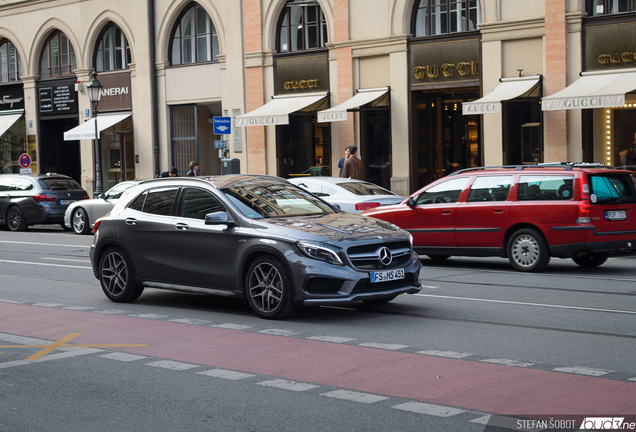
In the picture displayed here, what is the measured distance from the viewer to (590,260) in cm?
1404

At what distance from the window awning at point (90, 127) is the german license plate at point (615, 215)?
75.0 feet

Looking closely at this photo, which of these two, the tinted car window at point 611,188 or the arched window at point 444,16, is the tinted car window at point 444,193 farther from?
the arched window at point 444,16

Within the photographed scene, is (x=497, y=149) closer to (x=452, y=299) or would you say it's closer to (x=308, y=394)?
(x=452, y=299)

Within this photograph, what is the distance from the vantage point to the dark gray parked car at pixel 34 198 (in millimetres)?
24906

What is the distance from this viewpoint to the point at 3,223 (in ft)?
84.6

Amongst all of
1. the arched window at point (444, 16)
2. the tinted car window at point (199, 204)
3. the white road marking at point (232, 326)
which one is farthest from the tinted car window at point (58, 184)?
the white road marking at point (232, 326)

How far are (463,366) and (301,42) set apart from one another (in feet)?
73.2

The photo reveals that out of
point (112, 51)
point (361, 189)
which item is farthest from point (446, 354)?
point (112, 51)

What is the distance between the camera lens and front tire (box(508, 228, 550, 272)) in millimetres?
13141

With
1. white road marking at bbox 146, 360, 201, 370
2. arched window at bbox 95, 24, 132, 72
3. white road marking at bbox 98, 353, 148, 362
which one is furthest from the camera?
arched window at bbox 95, 24, 132, 72

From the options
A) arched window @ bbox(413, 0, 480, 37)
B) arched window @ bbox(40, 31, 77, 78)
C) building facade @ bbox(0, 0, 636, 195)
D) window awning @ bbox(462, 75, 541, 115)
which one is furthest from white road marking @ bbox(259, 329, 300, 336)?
arched window @ bbox(40, 31, 77, 78)

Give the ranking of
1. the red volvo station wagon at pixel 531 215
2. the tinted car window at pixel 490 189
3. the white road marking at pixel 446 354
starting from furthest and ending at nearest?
1. the tinted car window at pixel 490 189
2. the red volvo station wagon at pixel 531 215
3. the white road marking at pixel 446 354

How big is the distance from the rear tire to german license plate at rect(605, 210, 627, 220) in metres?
0.89

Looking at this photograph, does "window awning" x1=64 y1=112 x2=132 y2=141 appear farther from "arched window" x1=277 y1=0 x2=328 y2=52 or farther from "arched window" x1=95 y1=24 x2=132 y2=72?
Answer: "arched window" x1=277 y1=0 x2=328 y2=52
